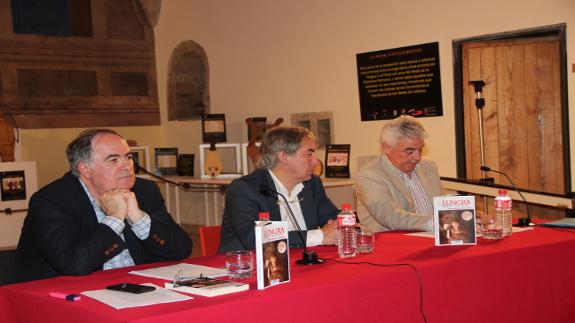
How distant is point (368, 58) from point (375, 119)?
2.00ft

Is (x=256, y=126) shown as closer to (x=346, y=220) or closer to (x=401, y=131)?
(x=401, y=131)

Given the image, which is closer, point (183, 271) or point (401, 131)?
point (183, 271)

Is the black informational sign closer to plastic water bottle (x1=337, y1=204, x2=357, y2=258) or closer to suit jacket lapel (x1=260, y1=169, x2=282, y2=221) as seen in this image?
suit jacket lapel (x1=260, y1=169, x2=282, y2=221)

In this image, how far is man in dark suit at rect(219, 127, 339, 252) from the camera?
3348 mm

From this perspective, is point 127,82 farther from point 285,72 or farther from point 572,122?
point 572,122

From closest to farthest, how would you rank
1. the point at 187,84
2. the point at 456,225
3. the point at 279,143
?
the point at 456,225 < the point at 279,143 < the point at 187,84

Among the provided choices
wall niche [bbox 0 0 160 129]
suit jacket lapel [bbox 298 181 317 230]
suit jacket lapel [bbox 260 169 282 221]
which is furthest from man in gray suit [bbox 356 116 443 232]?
wall niche [bbox 0 0 160 129]

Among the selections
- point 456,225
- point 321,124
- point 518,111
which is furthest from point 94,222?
point 321,124

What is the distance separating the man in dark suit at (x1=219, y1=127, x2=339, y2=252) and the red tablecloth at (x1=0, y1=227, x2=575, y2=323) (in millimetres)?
195

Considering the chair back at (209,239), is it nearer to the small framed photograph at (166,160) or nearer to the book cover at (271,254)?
the book cover at (271,254)

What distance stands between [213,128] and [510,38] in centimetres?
407

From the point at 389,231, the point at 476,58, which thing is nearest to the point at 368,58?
the point at 476,58

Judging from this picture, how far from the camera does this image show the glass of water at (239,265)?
262cm

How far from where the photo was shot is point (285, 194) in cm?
365
